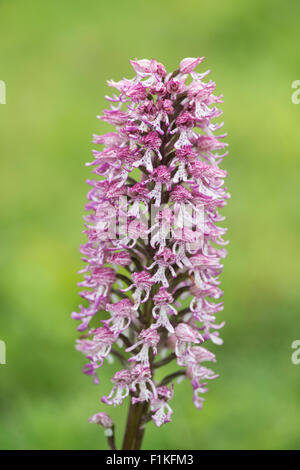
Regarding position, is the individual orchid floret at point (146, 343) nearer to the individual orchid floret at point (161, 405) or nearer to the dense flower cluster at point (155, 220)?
the dense flower cluster at point (155, 220)

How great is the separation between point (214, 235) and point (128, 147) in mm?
593

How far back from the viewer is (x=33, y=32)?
12.3 meters

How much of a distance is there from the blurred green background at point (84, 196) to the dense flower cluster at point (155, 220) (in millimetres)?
1575

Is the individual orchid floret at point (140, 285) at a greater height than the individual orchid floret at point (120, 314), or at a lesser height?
greater

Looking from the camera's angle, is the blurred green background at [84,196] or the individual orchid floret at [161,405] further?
the blurred green background at [84,196]

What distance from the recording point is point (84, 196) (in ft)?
26.1

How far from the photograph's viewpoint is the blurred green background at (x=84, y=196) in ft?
15.1

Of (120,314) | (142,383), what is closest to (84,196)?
(120,314)

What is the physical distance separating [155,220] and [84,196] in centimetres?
514

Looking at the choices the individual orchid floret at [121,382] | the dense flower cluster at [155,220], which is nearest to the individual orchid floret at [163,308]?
the dense flower cluster at [155,220]

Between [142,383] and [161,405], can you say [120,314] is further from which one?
[161,405]

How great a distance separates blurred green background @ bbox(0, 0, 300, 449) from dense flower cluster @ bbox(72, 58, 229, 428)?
1.58 metres

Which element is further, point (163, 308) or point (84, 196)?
point (84, 196)

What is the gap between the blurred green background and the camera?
459 centimetres
